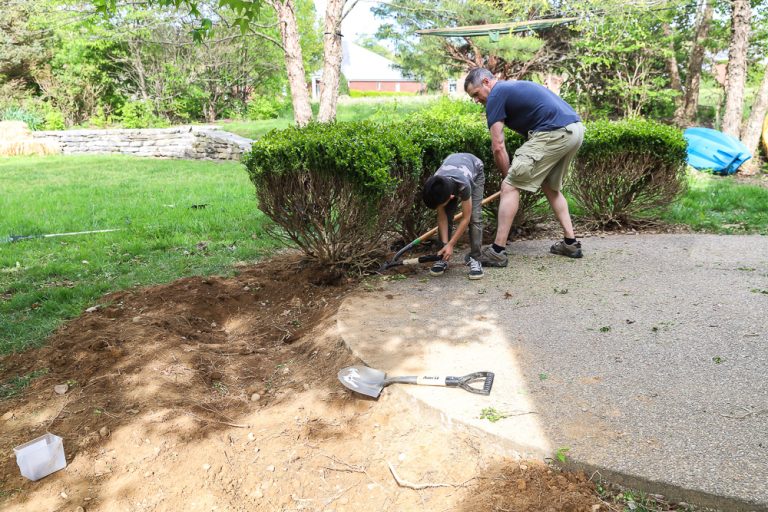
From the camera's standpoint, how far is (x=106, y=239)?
6.30 metres

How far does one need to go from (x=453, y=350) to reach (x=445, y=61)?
16936mm

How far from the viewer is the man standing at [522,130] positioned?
4688 millimetres

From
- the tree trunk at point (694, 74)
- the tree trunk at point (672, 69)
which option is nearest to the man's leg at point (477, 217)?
the tree trunk at point (694, 74)

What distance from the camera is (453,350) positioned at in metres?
3.26

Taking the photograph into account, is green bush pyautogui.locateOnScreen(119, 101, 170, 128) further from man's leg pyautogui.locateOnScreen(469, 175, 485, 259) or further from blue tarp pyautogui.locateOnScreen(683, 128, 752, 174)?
man's leg pyautogui.locateOnScreen(469, 175, 485, 259)

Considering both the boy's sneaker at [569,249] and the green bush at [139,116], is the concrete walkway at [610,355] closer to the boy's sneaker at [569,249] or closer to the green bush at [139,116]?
the boy's sneaker at [569,249]

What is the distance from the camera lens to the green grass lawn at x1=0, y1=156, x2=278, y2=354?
4.60 meters

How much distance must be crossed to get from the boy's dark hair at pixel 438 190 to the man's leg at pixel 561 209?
4.21 ft

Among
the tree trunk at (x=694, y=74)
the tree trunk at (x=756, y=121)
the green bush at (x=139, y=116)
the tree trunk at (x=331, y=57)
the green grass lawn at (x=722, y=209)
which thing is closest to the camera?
the green grass lawn at (x=722, y=209)

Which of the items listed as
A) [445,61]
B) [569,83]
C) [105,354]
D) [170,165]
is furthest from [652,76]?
[105,354]

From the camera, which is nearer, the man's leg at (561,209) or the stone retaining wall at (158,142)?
the man's leg at (561,209)

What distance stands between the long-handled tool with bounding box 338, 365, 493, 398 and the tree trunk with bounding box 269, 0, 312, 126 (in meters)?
6.12

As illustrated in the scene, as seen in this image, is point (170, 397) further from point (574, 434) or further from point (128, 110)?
point (128, 110)

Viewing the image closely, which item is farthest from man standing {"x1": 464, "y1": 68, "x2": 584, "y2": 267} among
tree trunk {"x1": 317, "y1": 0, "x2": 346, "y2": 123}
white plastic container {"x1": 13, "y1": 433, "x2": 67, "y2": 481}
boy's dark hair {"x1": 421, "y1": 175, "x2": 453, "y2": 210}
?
tree trunk {"x1": 317, "y1": 0, "x2": 346, "y2": 123}
